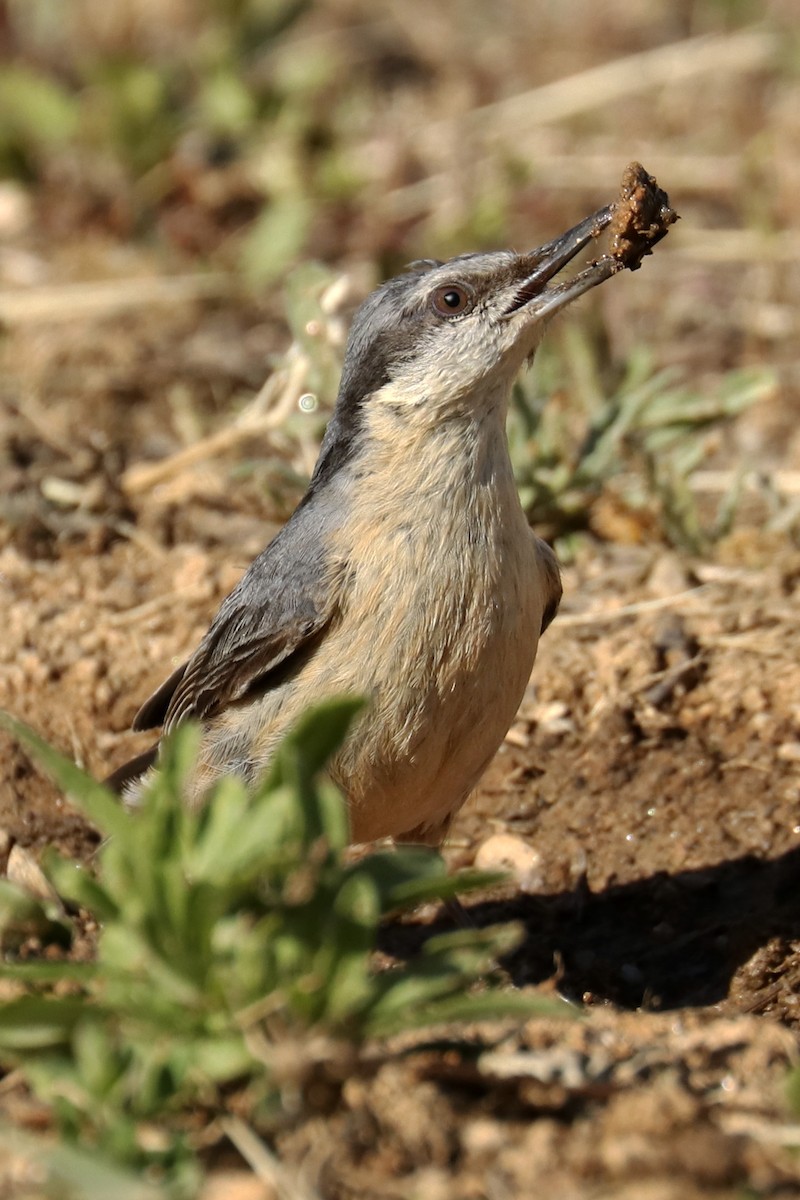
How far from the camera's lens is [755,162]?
28.2 ft

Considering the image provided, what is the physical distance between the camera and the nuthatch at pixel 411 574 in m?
4.74

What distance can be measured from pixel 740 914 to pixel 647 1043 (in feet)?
5.60

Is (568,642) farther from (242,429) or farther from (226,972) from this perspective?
(226,972)

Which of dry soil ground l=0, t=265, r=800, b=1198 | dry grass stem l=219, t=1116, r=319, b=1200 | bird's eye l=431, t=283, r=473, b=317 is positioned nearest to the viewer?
dry grass stem l=219, t=1116, r=319, b=1200

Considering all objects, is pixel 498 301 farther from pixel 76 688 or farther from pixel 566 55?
pixel 566 55

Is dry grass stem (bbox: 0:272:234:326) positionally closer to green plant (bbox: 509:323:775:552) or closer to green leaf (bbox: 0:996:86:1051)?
green plant (bbox: 509:323:775:552)

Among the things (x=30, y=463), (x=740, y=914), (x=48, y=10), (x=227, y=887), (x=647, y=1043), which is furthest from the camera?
(x=48, y=10)

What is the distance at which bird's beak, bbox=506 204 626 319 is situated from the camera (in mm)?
5031

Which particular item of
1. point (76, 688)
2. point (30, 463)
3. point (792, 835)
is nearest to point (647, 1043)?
point (792, 835)

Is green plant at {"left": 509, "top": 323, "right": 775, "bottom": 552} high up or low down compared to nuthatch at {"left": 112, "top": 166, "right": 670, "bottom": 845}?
down

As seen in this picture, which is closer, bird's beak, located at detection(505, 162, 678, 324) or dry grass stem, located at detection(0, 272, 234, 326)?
bird's beak, located at detection(505, 162, 678, 324)

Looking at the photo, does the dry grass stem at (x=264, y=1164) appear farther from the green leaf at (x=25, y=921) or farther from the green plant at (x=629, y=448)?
the green plant at (x=629, y=448)

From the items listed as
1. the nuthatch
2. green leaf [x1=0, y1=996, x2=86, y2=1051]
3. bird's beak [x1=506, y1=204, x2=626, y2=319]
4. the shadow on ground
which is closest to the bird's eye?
the nuthatch

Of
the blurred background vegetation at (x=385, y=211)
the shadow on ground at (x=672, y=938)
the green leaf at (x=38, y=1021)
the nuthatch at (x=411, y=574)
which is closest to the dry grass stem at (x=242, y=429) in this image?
the blurred background vegetation at (x=385, y=211)
